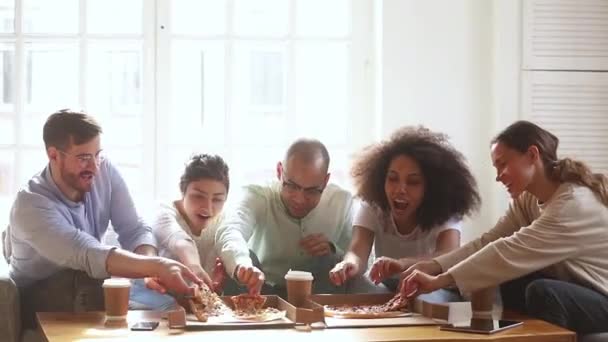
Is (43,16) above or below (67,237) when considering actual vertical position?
above

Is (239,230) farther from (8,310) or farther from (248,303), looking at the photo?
→ (8,310)

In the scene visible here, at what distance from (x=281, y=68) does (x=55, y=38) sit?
0.96 metres

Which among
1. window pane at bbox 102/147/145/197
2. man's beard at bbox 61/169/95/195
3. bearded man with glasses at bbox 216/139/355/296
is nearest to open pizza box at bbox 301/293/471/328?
bearded man with glasses at bbox 216/139/355/296

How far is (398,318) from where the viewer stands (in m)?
2.86

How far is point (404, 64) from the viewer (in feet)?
13.8

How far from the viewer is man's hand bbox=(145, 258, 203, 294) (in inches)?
112

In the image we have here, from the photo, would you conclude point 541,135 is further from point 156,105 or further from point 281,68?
point 156,105

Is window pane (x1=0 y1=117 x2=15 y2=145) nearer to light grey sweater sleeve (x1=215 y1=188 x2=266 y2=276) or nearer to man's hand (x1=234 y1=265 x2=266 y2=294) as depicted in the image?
light grey sweater sleeve (x1=215 y1=188 x2=266 y2=276)

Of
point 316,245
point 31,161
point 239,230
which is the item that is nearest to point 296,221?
point 316,245

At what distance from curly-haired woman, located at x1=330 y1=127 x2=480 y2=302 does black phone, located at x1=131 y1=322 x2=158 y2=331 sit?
0.93m

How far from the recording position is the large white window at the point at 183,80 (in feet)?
13.9

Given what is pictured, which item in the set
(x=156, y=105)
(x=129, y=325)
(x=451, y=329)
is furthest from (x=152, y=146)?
(x=451, y=329)

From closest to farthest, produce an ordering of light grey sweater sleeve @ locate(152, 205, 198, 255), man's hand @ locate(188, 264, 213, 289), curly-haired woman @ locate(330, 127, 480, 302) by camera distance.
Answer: man's hand @ locate(188, 264, 213, 289), light grey sweater sleeve @ locate(152, 205, 198, 255), curly-haired woman @ locate(330, 127, 480, 302)

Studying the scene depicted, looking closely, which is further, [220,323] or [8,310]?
[8,310]
